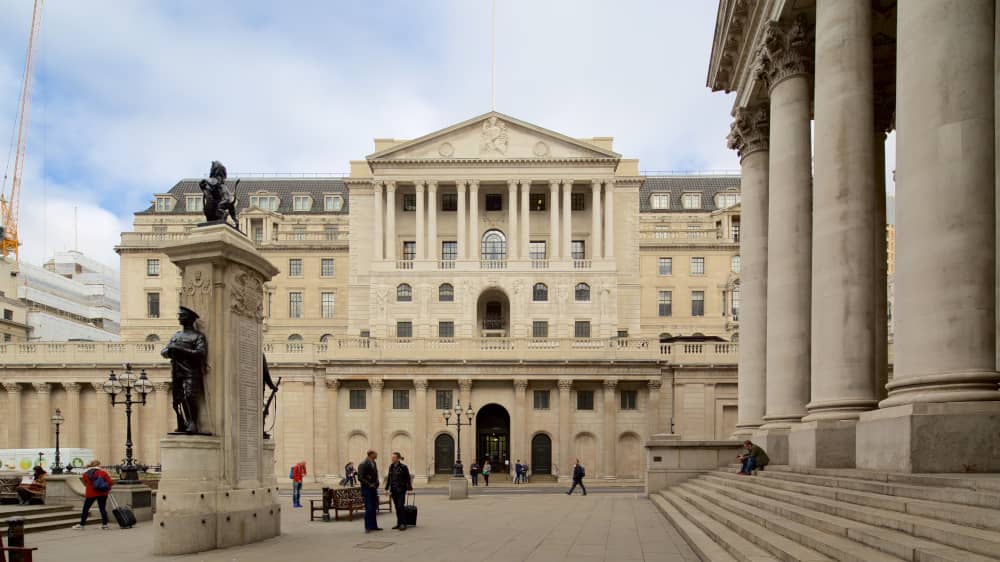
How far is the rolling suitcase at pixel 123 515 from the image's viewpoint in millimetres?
20922

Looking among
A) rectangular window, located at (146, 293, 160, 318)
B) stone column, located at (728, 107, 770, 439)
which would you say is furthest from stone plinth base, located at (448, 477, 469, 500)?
rectangular window, located at (146, 293, 160, 318)

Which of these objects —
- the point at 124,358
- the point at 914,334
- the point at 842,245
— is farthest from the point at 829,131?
the point at 124,358

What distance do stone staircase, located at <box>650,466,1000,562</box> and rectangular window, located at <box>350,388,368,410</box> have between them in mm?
43408

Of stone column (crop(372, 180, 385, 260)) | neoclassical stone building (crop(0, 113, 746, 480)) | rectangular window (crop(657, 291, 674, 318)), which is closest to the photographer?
neoclassical stone building (crop(0, 113, 746, 480))

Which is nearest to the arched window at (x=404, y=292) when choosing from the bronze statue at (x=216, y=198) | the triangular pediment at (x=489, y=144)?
the triangular pediment at (x=489, y=144)

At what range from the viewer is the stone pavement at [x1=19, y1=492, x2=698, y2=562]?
1470 cm

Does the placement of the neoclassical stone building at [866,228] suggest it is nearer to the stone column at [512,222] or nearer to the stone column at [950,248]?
the stone column at [950,248]

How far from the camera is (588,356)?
5834cm

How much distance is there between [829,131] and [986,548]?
11493 mm

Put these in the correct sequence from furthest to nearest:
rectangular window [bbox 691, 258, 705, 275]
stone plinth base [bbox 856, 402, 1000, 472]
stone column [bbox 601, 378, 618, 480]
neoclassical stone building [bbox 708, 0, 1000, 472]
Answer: rectangular window [bbox 691, 258, 705, 275]
stone column [bbox 601, 378, 618, 480]
neoclassical stone building [bbox 708, 0, 1000, 472]
stone plinth base [bbox 856, 402, 1000, 472]

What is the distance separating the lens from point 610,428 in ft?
189

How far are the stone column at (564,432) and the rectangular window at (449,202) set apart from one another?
25031 mm

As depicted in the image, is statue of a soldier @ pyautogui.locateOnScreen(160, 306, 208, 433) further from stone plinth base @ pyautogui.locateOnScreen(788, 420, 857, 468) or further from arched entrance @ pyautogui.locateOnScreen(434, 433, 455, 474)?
arched entrance @ pyautogui.locateOnScreen(434, 433, 455, 474)

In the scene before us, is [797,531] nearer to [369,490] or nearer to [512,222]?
[369,490]
